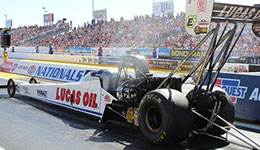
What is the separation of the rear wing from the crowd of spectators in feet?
62.3

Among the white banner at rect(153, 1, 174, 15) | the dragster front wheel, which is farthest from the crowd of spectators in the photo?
the dragster front wheel

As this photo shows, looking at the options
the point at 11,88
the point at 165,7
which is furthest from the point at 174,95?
the point at 165,7

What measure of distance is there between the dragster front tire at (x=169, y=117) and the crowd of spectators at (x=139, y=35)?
19.4m

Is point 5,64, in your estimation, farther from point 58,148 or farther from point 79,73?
point 58,148

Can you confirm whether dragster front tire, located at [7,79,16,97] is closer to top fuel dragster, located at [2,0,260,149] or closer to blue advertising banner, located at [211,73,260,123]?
top fuel dragster, located at [2,0,260,149]

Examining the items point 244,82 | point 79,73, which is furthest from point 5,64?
point 244,82

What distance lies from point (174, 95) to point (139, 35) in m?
30.6

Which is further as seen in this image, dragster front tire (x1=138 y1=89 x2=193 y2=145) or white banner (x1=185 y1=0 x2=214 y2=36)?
dragster front tire (x1=138 y1=89 x2=193 y2=145)

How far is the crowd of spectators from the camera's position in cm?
2850

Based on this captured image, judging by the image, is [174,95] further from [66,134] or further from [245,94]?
[245,94]

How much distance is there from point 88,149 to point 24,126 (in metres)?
2.11

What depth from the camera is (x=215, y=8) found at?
4961mm

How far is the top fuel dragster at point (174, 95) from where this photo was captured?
5086 mm

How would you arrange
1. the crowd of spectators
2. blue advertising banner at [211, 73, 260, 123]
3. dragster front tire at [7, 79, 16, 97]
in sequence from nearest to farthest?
blue advertising banner at [211, 73, 260, 123], dragster front tire at [7, 79, 16, 97], the crowd of spectators
